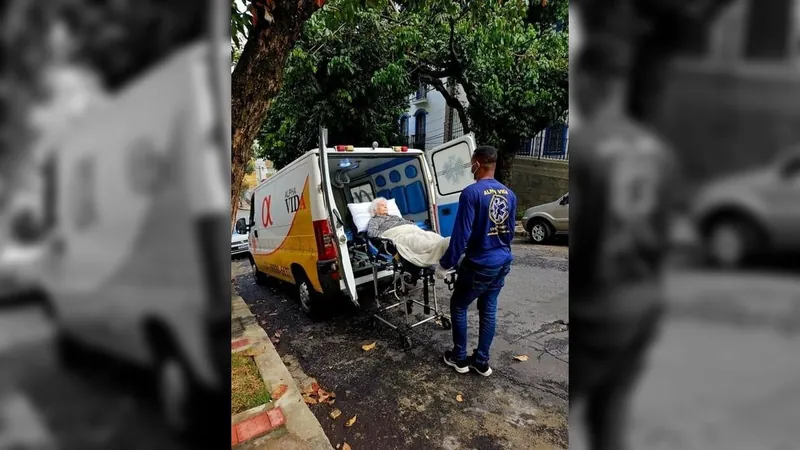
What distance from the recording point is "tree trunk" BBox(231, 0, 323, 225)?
2.52 metres

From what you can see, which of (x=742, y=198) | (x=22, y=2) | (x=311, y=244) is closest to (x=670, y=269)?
(x=742, y=198)

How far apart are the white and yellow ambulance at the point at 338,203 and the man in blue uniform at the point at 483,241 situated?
1.39 metres

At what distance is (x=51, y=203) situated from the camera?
847mm

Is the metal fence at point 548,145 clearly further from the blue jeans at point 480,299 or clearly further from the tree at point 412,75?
the blue jeans at point 480,299

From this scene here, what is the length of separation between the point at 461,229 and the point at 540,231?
23.9 ft

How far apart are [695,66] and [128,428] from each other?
4.81ft

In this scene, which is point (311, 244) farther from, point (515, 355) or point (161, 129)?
point (161, 129)

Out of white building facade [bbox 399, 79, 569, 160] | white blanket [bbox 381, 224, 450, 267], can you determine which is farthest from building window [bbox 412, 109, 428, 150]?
white blanket [bbox 381, 224, 450, 267]

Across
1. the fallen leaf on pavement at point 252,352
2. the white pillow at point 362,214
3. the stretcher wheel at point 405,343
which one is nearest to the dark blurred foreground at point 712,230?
the stretcher wheel at point 405,343

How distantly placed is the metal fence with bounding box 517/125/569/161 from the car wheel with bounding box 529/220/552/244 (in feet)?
16.0

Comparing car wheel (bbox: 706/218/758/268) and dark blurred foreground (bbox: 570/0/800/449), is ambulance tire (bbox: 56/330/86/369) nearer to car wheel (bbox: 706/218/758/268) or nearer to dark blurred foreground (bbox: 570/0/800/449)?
dark blurred foreground (bbox: 570/0/800/449)

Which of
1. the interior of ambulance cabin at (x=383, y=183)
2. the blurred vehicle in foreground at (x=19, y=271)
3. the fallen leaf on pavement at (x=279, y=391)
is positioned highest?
the interior of ambulance cabin at (x=383, y=183)

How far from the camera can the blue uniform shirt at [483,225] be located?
2.88 meters

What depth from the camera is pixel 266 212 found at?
616 centimetres
